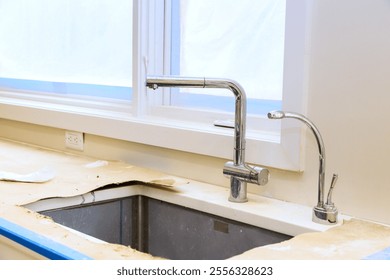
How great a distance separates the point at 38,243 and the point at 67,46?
52.0 inches

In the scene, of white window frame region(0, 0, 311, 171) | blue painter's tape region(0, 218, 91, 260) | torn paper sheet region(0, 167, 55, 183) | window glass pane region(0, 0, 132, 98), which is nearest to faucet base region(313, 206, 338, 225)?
white window frame region(0, 0, 311, 171)

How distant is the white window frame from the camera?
1.39m

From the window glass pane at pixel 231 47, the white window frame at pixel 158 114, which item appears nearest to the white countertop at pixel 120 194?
the white window frame at pixel 158 114

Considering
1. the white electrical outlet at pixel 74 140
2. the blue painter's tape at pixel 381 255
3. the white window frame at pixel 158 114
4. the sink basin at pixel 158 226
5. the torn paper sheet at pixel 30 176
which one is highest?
the white window frame at pixel 158 114

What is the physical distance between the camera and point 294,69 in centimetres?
140

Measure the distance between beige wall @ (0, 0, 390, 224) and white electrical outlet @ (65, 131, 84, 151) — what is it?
2.74ft

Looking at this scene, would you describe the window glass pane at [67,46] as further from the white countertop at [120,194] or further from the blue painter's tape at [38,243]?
the blue painter's tape at [38,243]

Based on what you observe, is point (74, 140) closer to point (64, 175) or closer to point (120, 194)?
point (64, 175)

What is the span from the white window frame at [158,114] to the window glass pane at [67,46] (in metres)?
0.07

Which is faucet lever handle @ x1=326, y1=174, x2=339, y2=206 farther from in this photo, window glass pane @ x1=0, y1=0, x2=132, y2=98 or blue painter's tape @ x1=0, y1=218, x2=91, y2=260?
window glass pane @ x1=0, y1=0, x2=132, y2=98

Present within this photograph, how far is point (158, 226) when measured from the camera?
1598mm

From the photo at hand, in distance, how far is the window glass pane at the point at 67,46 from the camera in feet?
6.77

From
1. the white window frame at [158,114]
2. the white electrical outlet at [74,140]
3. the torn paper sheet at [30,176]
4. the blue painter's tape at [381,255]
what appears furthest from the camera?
the white electrical outlet at [74,140]
